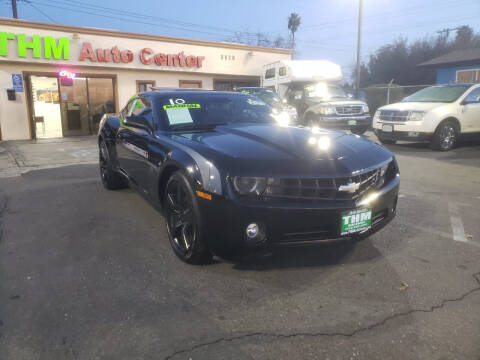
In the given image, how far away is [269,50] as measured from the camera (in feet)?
64.7

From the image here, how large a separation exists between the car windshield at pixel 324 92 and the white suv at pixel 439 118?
3.34 m

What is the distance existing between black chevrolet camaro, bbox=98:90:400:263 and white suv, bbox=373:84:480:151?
6467 mm

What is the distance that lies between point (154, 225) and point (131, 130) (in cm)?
117

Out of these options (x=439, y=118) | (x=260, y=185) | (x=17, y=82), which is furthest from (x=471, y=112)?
(x=17, y=82)

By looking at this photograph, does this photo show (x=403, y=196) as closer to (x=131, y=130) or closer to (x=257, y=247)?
(x=257, y=247)

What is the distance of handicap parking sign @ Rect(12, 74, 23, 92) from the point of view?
13.3m

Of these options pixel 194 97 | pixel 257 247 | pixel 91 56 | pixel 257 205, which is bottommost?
pixel 257 247

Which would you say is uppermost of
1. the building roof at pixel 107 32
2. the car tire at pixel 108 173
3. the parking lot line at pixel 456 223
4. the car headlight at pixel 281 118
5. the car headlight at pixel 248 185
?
the building roof at pixel 107 32

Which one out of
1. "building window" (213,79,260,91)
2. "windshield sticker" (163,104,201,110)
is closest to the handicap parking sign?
"building window" (213,79,260,91)

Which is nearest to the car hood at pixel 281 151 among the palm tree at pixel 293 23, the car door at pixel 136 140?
the car door at pixel 136 140

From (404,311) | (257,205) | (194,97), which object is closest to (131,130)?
(194,97)

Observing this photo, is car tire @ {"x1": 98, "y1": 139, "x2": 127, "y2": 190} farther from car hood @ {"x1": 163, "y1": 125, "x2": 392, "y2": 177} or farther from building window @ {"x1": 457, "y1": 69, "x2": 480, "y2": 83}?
building window @ {"x1": 457, "y1": 69, "x2": 480, "y2": 83}

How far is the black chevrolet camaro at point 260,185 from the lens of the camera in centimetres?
249

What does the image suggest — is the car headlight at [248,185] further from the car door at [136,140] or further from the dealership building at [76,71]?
the dealership building at [76,71]
